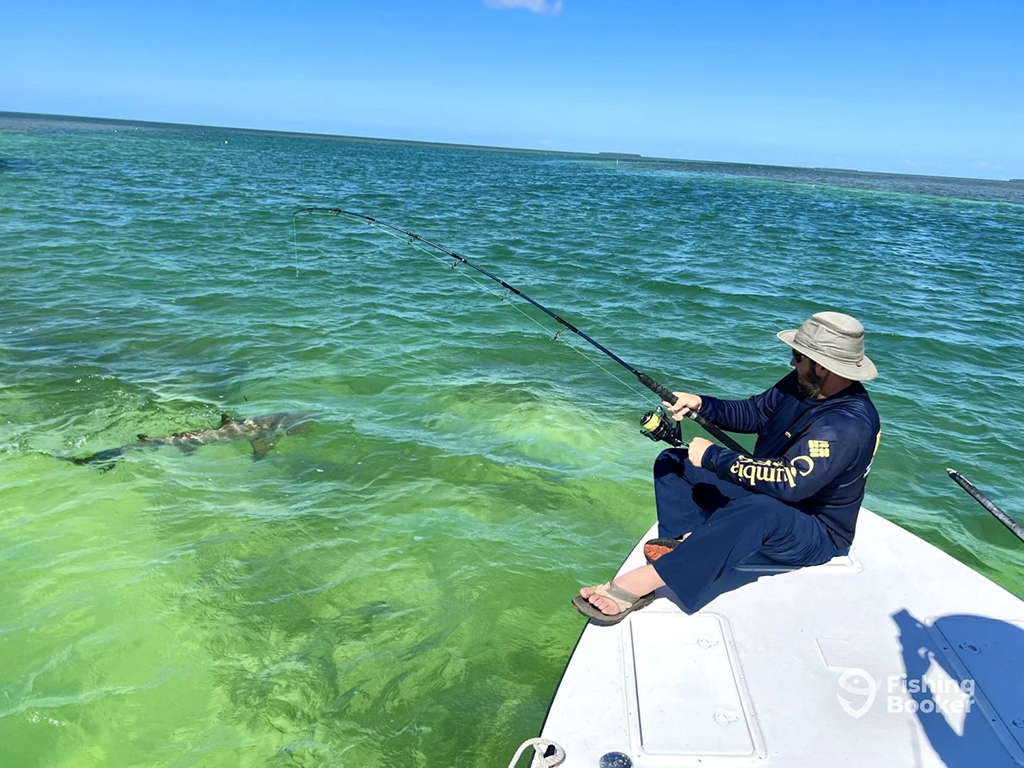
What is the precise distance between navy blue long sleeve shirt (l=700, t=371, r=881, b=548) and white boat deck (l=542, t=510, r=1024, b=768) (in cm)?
49

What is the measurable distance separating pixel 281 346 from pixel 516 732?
27.9ft

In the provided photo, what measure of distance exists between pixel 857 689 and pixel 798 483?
1048 mm

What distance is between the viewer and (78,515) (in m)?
6.06

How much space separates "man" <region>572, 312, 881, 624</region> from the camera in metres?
3.76

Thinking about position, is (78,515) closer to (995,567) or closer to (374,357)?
(374,357)

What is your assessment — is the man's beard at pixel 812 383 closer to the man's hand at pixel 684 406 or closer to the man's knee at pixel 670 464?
the man's hand at pixel 684 406

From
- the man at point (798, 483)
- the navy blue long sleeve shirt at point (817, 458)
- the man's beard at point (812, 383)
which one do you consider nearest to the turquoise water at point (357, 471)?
the man at point (798, 483)

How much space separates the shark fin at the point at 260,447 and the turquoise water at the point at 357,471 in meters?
0.19

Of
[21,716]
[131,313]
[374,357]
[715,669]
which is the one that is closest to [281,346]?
[374,357]

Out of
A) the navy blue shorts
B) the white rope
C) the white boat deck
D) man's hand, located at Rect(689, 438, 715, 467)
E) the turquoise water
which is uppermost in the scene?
man's hand, located at Rect(689, 438, 715, 467)

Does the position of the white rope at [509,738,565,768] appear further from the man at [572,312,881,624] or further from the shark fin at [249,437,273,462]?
the shark fin at [249,437,273,462]

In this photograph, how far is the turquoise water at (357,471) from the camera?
4316mm

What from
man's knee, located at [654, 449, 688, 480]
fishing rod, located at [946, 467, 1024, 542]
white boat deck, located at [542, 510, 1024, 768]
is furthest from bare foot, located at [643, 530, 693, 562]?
fishing rod, located at [946, 467, 1024, 542]

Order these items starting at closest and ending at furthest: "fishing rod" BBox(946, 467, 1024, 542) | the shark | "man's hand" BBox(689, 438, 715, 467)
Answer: "fishing rod" BBox(946, 467, 1024, 542)
"man's hand" BBox(689, 438, 715, 467)
the shark
